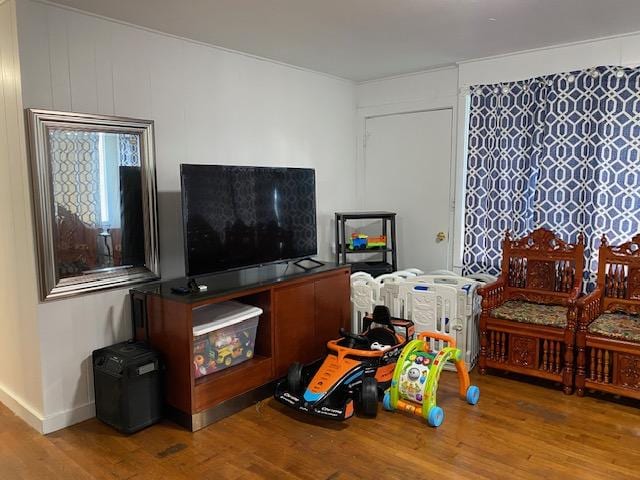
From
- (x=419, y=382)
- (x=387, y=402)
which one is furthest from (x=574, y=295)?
(x=387, y=402)

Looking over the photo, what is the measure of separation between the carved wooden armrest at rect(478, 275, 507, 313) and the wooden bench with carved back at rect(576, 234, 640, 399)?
61 centimetres

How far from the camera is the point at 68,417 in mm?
3043

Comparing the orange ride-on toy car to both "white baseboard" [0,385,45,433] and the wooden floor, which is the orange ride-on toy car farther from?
"white baseboard" [0,385,45,433]

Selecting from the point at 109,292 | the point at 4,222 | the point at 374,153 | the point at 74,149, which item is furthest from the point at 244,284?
the point at 374,153

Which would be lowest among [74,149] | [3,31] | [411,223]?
[411,223]

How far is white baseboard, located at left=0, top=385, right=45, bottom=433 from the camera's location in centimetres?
299

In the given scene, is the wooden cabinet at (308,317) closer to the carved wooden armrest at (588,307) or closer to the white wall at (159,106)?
the white wall at (159,106)

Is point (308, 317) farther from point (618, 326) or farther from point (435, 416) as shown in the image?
point (618, 326)

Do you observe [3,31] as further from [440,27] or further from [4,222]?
[440,27]

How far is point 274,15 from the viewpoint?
3.10m

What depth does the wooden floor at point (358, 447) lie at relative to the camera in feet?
8.38

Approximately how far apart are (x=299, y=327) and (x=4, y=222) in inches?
77.6

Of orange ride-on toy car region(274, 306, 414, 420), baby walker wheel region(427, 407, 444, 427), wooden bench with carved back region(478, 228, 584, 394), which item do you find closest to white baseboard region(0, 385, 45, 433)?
orange ride-on toy car region(274, 306, 414, 420)

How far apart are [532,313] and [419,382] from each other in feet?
3.80
